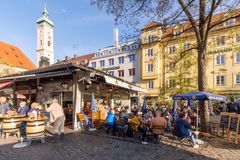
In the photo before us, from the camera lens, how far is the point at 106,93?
13.3 m

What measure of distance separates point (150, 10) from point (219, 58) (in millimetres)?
23635

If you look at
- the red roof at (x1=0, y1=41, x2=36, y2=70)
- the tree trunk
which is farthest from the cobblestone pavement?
the red roof at (x1=0, y1=41, x2=36, y2=70)

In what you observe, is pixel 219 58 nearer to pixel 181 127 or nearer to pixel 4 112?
pixel 181 127

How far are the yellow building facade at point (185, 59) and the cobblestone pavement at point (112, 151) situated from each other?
5307 mm

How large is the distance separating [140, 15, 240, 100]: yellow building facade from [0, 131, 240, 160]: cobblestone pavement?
531 cm

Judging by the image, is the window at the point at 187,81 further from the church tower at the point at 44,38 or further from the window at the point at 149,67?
the church tower at the point at 44,38

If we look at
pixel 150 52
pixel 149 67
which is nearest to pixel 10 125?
pixel 149 67

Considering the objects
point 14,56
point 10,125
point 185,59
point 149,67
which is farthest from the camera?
point 14,56

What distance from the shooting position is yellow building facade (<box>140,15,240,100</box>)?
10.1m

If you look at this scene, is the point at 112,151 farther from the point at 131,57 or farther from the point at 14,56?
the point at 14,56

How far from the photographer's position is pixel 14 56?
41.1m

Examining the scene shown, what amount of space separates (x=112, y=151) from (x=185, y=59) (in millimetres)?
15671

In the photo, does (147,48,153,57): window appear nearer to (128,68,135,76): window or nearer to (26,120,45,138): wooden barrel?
(128,68,135,76): window

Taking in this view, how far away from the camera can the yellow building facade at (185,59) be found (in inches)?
400
